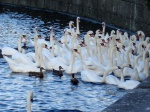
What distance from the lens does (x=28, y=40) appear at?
32.0 metres

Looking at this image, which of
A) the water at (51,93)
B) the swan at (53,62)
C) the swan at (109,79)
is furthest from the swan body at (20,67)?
the swan at (109,79)

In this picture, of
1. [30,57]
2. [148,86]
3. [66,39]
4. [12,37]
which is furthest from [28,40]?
[148,86]

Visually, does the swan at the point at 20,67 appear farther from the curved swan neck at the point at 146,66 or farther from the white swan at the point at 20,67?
the curved swan neck at the point at 146,66

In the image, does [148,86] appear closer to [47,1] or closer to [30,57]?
[30,57]

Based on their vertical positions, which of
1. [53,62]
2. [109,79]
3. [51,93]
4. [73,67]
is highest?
[53,62]

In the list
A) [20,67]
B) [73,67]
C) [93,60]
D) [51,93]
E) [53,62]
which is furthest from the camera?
[93,60]

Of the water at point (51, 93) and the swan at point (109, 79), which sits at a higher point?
the swan at point (109, 79)

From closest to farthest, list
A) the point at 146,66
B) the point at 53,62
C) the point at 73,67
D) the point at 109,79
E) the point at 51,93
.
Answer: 1. the point at 51,93
2. the point at 109,79
3. the point at 146,66
4. the point at 73,67
5. the point at 53,62

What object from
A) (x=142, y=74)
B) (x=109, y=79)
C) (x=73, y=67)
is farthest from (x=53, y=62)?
(x=142, y=74)

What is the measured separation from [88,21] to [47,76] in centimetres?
1564

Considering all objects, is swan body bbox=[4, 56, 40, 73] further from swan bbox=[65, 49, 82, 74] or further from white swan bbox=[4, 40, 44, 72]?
swan bbox=[65, 49, 82, 74]

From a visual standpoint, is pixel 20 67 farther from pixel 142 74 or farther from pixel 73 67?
pixel 142 74

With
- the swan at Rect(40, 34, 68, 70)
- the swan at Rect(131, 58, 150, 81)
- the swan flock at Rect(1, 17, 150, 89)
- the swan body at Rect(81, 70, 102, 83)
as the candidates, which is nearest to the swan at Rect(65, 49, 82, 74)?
the swan flock at Rect(1, 17, 150, 89)

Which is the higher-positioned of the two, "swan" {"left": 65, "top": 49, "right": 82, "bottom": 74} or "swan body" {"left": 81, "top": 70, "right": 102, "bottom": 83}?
"swan" {"left": 65, "top": 49, "right": 82, "bottom": 74}
